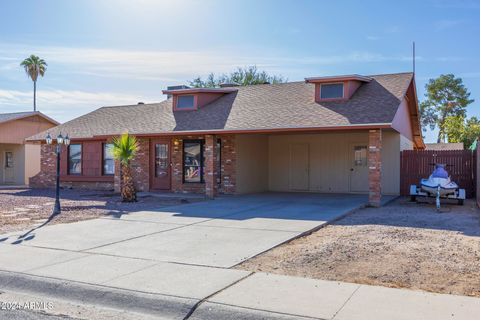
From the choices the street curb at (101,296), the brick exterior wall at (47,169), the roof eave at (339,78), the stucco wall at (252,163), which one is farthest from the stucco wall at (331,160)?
the street curb at (101,296)

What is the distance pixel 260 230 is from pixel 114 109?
1851 centimetres

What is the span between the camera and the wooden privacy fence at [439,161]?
18.4 metres

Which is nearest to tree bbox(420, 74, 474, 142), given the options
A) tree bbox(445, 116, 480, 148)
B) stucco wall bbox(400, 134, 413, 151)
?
tree bbox(445, 116, 480, 148)

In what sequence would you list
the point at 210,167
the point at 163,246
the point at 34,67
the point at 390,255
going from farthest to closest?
the point at 34,67
the point at 210,167
the point at 163,246
the point at 390,255

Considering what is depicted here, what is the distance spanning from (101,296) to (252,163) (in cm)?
1534

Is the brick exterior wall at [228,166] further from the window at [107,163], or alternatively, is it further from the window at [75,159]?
the window at [75,159]

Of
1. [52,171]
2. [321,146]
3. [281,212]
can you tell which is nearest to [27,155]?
[52,171]

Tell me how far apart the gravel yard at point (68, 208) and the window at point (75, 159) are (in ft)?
15.6

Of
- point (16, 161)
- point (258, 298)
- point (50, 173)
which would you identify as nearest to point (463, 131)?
point (50, 173)

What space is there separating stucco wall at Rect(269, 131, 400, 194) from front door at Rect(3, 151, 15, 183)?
19.6 m

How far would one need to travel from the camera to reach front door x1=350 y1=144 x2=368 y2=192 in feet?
66.9

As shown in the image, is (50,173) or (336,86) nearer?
(336,86)

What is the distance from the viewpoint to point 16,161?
107 feet

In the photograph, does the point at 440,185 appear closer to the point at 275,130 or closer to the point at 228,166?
the point at 275,130
